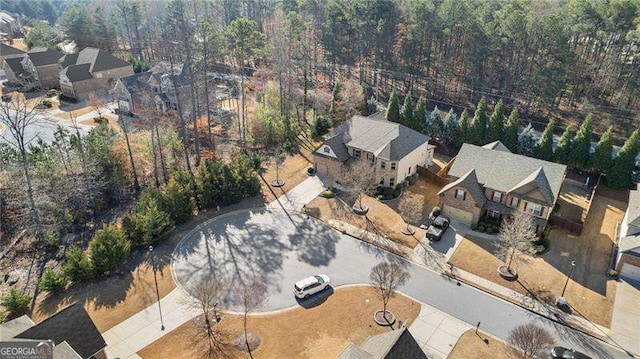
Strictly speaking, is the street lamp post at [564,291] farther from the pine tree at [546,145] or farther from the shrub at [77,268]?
the shrub at [77,268]

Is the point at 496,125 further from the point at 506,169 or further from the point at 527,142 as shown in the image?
the point at 506,169

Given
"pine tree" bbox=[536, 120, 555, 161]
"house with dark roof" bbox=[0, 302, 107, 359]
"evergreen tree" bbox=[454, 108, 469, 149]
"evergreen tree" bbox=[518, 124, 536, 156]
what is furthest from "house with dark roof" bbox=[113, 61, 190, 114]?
"pine tree" bbox=[536, 120, 555, 161]

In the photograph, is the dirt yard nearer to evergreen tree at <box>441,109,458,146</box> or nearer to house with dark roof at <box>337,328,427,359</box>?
house with dark roof at <box>337,328,427,359</box>

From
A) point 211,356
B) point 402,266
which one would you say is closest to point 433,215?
point 402,266

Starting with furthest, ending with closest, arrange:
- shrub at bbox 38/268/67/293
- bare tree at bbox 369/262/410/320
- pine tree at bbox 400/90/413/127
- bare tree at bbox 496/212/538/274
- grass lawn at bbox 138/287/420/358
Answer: pine tree at bbox 400/90/413/127 < bare tree at bbox 496/212/538/274 < shrub at bbox 38/268/67/293 < bare tree at bbox 369/262/410/320 < grass lawn at bbox 138/287/420/358

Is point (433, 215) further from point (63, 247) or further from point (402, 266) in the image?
point (63, 247)

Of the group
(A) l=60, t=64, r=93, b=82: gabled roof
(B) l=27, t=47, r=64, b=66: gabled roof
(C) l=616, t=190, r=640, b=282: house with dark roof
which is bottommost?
(C) l=616, t=190, r=640, b=282: house with dark roof
